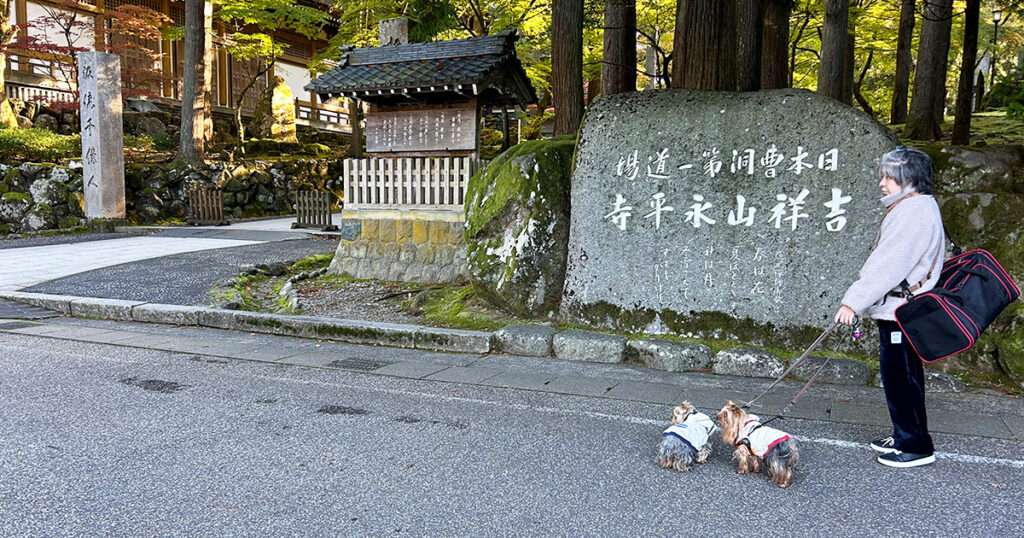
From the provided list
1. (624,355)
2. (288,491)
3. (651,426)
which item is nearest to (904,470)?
(651,426)

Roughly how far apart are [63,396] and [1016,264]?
785 cm

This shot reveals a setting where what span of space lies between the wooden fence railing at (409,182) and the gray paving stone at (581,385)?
488 centimetres

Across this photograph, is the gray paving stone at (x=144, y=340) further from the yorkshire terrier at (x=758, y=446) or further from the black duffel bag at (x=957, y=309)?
the black duffel bag at (x=957, y=309)

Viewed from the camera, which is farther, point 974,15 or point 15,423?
point 974,15

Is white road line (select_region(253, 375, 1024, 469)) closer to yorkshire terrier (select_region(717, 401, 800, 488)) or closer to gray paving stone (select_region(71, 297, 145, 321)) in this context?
yorkshire terrier (select_region(717, 401, 800, 488))

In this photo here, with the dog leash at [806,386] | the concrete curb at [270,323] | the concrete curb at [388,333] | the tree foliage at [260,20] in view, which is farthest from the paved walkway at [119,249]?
the dog leash at [806,386]

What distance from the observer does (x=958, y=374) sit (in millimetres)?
5379

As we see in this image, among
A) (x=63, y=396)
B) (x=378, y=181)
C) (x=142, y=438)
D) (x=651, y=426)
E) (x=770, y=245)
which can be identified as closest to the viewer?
(x=142, y=438)

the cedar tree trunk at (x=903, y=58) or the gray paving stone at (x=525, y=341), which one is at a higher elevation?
the cedar tree trunk at (x=903, y=58)

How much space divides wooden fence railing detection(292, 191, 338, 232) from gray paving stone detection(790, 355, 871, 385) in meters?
14.8

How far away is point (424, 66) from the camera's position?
10039mm

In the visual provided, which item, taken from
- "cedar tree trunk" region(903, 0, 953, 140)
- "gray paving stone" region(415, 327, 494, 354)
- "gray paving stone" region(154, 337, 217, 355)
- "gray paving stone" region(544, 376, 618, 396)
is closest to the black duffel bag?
"gray paving stone" region(544, 376, 618, 396)

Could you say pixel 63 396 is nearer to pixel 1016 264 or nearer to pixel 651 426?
pixel 651 426

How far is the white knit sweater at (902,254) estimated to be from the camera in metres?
3.47
